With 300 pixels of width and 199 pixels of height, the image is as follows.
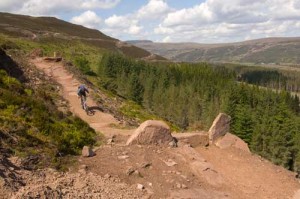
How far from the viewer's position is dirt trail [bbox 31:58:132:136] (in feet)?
79.0

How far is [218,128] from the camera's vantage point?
71.6 ft

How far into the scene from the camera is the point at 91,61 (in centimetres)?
14362

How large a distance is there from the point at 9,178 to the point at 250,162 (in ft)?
41.8

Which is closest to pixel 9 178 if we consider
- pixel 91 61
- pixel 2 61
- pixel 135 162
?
pixel 135 162

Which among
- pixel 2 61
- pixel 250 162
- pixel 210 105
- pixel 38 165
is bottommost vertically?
pixel 210 105

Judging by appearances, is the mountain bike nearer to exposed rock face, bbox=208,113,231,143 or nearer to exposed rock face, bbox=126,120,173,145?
exposed rock face, bbox=126,120,173,145

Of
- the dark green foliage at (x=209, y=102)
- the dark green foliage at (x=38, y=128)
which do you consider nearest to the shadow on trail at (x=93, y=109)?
the dark green foliage at (x=38, y=128)

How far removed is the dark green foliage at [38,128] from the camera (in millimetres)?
15508

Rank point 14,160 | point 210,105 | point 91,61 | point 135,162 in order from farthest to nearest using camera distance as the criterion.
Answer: point 91,61
point 210,105
point 135,162
point 14,160

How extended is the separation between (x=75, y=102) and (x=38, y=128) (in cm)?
1495

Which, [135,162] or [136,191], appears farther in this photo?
[135,162]

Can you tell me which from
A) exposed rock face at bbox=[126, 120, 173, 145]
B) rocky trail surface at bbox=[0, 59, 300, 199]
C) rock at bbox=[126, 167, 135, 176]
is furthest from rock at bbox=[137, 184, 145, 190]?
exposed rock face at bbox=[126, 120, 173, 145]

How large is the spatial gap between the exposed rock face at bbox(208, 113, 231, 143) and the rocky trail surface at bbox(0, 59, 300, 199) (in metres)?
0.67

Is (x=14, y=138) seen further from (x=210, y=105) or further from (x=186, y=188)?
(x=210, y=105)
